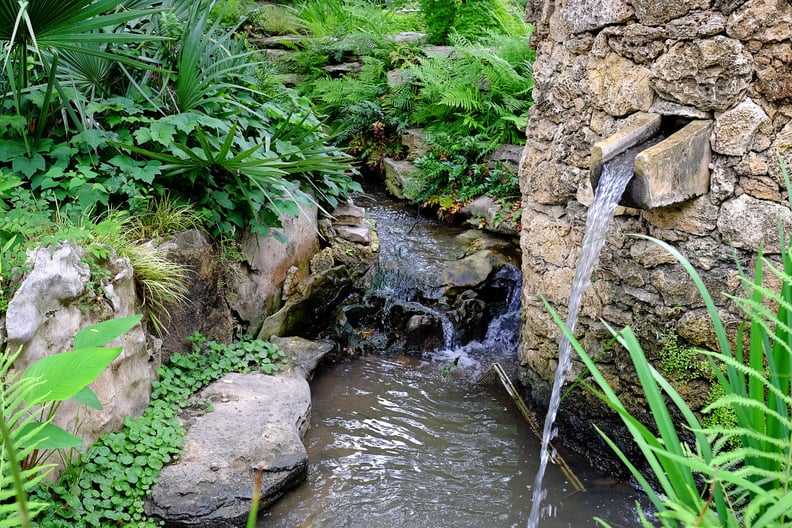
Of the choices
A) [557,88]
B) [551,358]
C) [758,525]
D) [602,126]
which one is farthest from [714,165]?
[758,525]

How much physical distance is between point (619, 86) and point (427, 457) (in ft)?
8.01

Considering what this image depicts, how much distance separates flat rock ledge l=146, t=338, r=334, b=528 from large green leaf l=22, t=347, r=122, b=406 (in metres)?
1.29

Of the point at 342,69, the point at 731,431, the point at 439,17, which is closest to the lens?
the point at 731,431

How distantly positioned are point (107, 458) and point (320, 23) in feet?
26.9

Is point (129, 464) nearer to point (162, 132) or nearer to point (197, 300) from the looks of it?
point (197, 300)

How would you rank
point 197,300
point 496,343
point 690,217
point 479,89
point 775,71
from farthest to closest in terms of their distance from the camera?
point 479,89 < point 496,343 < point 197,300 < point 690,217 < point 775,71

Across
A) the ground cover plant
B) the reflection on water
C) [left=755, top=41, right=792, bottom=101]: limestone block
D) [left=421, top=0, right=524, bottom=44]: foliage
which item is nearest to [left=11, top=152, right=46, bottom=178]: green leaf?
the reflection on water

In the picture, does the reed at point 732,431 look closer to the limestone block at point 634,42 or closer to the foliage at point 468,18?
the limestone block at point 634,42

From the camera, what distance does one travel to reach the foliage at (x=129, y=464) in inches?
112

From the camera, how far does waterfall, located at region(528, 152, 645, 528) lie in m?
2.89

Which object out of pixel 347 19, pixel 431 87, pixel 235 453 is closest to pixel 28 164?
pixel 235 453

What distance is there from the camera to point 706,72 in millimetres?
2781

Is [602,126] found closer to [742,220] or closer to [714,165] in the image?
[714,165]

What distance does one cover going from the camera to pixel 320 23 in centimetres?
973
